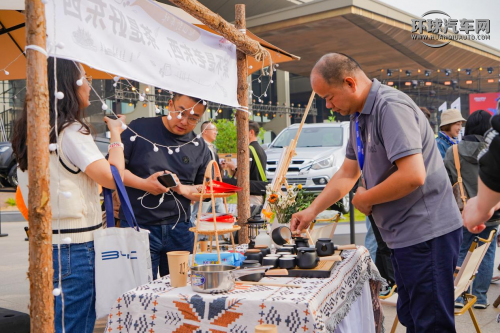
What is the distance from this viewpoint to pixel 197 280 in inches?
85.2

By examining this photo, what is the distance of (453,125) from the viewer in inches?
213

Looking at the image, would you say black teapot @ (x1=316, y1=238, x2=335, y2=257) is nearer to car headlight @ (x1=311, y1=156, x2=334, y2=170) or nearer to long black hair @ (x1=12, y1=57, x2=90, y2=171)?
long black hair @ (x1=12, y1=57, x2=90, y2=171)

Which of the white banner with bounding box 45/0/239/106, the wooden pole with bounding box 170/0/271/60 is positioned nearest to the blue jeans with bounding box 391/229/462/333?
the white banner with bounding box 45/0/239/106

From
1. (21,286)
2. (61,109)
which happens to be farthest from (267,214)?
(21,286)

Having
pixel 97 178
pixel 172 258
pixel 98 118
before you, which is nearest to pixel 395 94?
pixel 172 258

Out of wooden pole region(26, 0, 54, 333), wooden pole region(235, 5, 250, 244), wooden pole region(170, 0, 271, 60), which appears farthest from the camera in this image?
wooden pole region(235, 5, 250, 244)

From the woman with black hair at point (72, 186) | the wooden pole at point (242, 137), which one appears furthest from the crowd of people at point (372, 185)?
the wooden pole at point (242, 137)

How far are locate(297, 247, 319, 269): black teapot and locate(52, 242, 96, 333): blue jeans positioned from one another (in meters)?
1.03

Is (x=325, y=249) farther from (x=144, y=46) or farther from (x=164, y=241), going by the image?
(x=144, y=46)

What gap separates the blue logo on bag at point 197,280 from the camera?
215 centimetres

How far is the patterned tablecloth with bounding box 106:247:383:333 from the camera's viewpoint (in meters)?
1.97

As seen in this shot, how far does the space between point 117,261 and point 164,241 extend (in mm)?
849

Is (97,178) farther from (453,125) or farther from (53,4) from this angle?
(453,125)

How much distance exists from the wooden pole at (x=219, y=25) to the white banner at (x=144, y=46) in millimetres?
89
